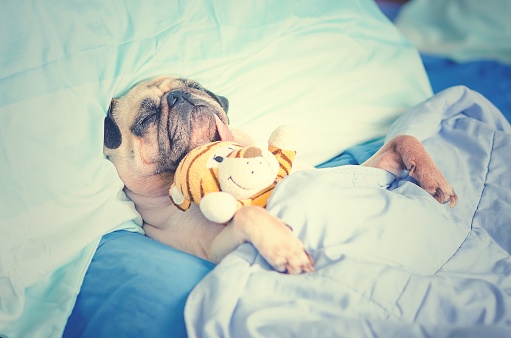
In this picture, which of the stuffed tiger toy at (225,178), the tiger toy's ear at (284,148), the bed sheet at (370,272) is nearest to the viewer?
the bed sheet at (370,272)

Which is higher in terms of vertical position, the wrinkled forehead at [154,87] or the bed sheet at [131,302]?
the wrinkled forehead at [154,87]

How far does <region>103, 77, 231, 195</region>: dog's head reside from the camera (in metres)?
1.12

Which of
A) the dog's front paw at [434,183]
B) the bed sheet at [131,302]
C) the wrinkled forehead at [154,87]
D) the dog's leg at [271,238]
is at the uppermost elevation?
the wrinkled forehead at [154,87]

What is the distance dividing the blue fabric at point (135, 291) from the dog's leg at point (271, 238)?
0.14 meters

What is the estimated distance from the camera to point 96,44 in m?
1.15

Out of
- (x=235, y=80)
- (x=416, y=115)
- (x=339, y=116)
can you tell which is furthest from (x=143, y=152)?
(x=416, y=115)

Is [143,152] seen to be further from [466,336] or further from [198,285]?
[466,336]

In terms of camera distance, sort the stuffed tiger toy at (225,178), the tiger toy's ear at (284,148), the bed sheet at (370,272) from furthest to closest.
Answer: the tiger toy's ear at (284,148) → the stuffed tiger toy at (225,178) → the bed sheet at (370,272)

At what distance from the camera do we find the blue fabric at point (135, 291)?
3.03 ft

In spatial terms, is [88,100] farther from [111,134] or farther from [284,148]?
[284,148]

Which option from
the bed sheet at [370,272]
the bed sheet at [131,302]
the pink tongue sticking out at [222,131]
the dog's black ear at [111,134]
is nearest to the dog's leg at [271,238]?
the bed sheet at [370,272]

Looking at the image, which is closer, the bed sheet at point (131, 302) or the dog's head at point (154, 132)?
the bed sheet at point (131, 302)

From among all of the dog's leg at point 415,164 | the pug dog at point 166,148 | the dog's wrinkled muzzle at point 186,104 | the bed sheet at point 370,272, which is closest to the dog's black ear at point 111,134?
the pug dog at point 166,148

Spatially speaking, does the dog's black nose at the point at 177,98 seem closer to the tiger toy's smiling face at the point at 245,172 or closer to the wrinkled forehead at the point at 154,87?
the wrinkled forehead at the point at 154,87
